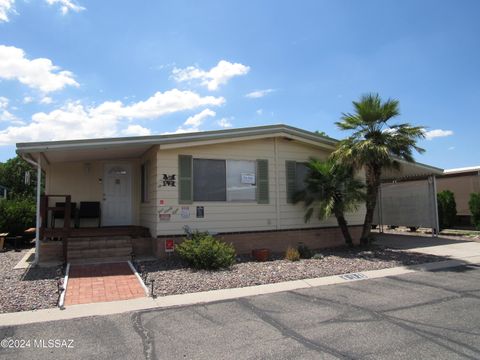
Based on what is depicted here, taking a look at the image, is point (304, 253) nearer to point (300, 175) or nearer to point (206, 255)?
point (300, 175)

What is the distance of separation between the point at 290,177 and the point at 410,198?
24.8 feet

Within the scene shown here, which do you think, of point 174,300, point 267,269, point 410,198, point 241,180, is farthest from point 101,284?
point 410,198

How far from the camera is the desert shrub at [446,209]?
18328 mm

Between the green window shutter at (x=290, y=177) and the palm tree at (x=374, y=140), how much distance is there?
1348 mm

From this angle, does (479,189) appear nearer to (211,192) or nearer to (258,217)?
(258,217)

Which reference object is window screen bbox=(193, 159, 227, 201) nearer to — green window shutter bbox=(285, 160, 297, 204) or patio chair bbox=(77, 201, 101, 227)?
green window shutter bbox=(285, 160, 297, 204)

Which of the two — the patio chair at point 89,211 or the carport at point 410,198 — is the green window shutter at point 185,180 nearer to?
the patio chair at point 89,211

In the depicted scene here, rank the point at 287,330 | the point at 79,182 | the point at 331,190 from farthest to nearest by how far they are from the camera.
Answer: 1. the point at 79,182
2. the point at 331,190
3. the point at 287,330

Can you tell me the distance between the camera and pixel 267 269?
8.95 meters

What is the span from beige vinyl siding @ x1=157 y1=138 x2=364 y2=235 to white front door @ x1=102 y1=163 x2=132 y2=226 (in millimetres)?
2976

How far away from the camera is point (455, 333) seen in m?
4.83

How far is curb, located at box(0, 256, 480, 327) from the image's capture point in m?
5.61

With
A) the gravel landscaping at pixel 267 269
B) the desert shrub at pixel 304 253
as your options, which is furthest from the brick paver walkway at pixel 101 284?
the desert shrub at pixel 304 253

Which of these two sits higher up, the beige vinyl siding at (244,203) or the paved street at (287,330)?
the beige vinyl siding at (244,203)
